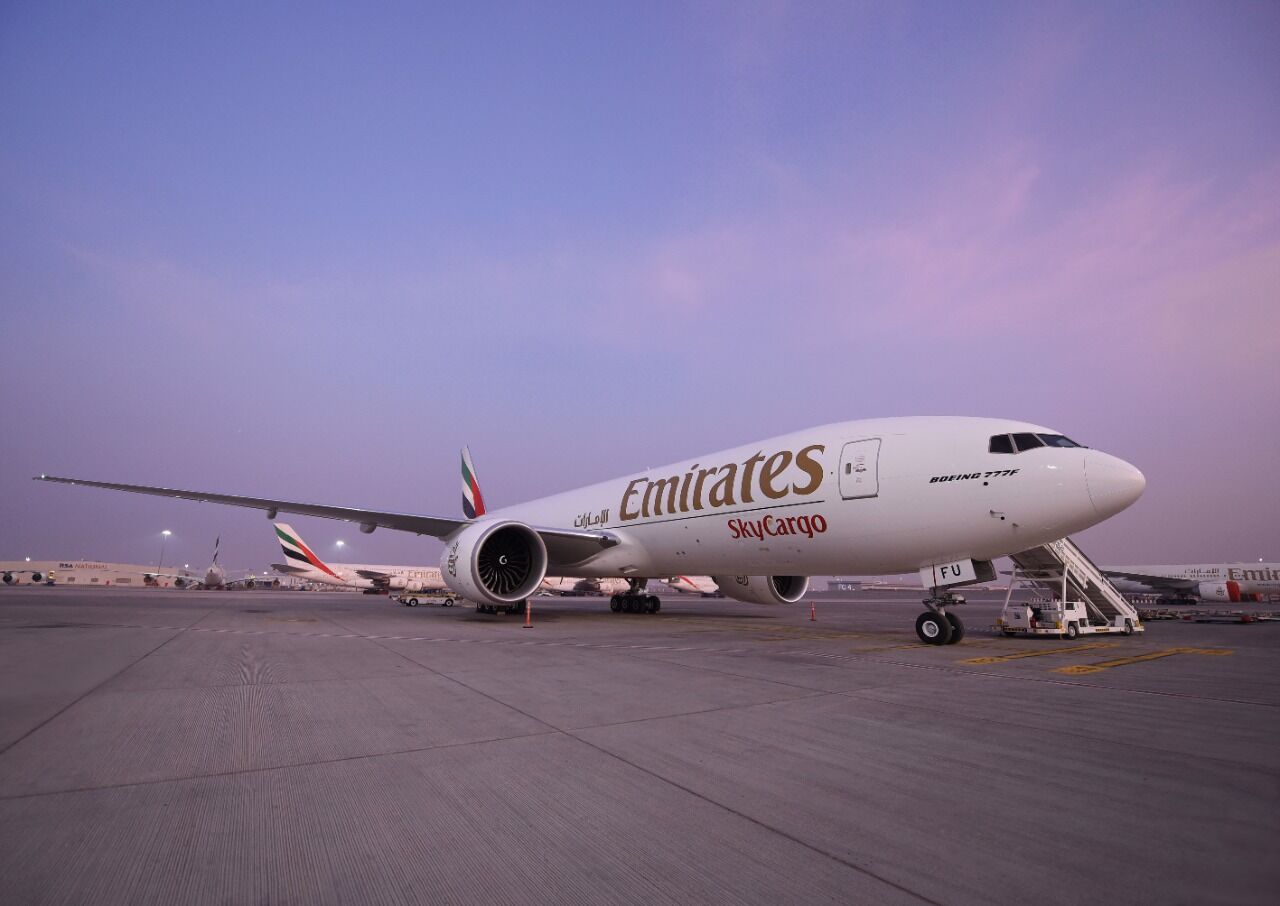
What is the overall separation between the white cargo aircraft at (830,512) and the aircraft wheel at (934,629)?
0.02 m

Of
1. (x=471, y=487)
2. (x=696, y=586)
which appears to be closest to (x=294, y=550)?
(x=471, y=487)

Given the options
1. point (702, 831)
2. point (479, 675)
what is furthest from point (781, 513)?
point (702, 831)

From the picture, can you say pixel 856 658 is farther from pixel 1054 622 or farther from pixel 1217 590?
pixel 1217 590

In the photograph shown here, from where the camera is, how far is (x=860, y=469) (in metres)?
10.4

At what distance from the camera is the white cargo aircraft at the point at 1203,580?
36.0 meters

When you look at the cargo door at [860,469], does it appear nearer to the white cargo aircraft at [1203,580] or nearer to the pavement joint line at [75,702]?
the pavement joint line at [75,702]

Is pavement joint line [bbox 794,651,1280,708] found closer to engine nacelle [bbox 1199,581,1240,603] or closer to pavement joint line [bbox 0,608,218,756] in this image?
pavement joint line [bbox 0,608,218,756]

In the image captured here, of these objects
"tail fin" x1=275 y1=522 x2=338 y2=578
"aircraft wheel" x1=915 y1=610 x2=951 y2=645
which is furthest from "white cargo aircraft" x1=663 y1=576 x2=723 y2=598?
"aircraft wheel" x1=915 y1=610 x2=951 y2=645

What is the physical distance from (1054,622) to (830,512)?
5.25 meters

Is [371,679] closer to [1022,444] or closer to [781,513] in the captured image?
[781,513]

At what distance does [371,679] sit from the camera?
238 inches

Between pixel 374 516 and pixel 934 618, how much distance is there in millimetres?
13582

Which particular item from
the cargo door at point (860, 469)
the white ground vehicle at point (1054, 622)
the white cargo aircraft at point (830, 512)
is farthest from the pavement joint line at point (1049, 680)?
the white ground vehicle at point (1054, 622)

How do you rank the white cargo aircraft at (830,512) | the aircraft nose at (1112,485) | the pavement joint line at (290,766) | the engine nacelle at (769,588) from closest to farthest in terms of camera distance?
the pavement joint line at (290,766), the aircraft nose at (1112,485), the white cargo aircraft at (830,512), the engine nacelle at (769,588)
